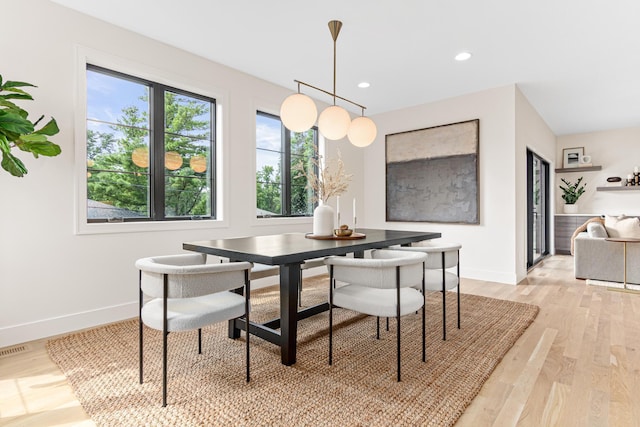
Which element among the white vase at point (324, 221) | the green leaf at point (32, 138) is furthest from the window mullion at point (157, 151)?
the white vase at point (324, 221)

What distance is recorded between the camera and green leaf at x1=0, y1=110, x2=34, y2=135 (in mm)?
1864

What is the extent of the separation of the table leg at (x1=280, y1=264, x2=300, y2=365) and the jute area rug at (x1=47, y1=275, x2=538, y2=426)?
0.08 metres

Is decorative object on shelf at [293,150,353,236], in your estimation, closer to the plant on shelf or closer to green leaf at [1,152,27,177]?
green leaf at [1,152,27,177]

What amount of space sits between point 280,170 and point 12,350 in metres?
3.16

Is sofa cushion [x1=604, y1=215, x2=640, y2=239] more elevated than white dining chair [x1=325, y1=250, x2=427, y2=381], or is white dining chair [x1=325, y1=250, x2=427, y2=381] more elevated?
sofa cushion [x1=604, y1=215, x2=640, y2=239]

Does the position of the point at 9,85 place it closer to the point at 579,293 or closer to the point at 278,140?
the point at 278,140

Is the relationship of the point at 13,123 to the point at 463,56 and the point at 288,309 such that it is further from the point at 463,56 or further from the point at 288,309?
the point at 463,56

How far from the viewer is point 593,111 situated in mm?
5625

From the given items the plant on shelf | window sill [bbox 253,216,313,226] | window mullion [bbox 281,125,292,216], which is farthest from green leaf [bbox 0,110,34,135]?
the plant on shelf

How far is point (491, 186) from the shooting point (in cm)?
452

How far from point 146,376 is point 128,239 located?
149 cm

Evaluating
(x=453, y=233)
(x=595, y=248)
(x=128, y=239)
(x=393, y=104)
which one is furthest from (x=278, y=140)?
(x=595, y=248)

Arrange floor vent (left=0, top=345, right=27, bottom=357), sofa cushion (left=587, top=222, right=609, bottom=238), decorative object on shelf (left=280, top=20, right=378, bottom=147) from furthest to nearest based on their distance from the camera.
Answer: sofa cushion (left=587, top=222, right=609, bottom=238) < decorative object on shelf (left=280, top=20, right=378, bottom=147) < floor vent (left=0, top=345, right=27, bottom=357)

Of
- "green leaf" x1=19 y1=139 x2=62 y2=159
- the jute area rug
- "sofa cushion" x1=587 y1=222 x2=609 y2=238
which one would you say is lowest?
the jute area rug
